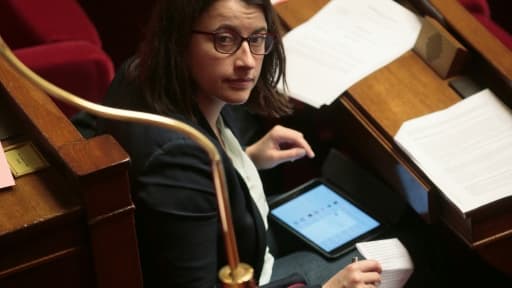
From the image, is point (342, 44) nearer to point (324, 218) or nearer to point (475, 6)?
point (324, 218)

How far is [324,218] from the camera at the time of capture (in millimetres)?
1422

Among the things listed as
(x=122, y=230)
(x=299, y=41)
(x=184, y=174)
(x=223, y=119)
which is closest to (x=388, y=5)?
(x=299, y=41)

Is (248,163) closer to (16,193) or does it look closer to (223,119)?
(223,119)

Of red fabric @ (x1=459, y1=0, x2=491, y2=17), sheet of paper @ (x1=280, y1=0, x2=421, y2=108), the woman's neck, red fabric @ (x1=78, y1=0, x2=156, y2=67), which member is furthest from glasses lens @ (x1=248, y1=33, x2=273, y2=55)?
red fabric @ (x1=78, y1=0, x2=156, y2=67)

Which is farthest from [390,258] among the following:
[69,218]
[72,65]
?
[72,65]

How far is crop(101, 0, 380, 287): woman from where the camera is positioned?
0.99 m

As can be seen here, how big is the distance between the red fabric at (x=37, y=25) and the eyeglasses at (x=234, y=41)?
657 millimetres

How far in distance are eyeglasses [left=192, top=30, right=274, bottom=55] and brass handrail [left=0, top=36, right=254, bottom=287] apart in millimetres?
366

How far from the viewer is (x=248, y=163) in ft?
4.35

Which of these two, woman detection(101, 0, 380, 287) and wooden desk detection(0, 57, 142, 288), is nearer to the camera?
wooden desk detection(0, 57, 142, 288)

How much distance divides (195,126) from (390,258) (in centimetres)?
46

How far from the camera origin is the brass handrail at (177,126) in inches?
27.9

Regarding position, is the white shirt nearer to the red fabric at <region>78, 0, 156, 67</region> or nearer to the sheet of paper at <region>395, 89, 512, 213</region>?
the sheet of paper at <region>395, 89, 512, 213</region>

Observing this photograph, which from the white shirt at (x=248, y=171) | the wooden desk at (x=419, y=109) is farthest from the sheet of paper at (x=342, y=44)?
the white shirt at (x=248, y=171)
